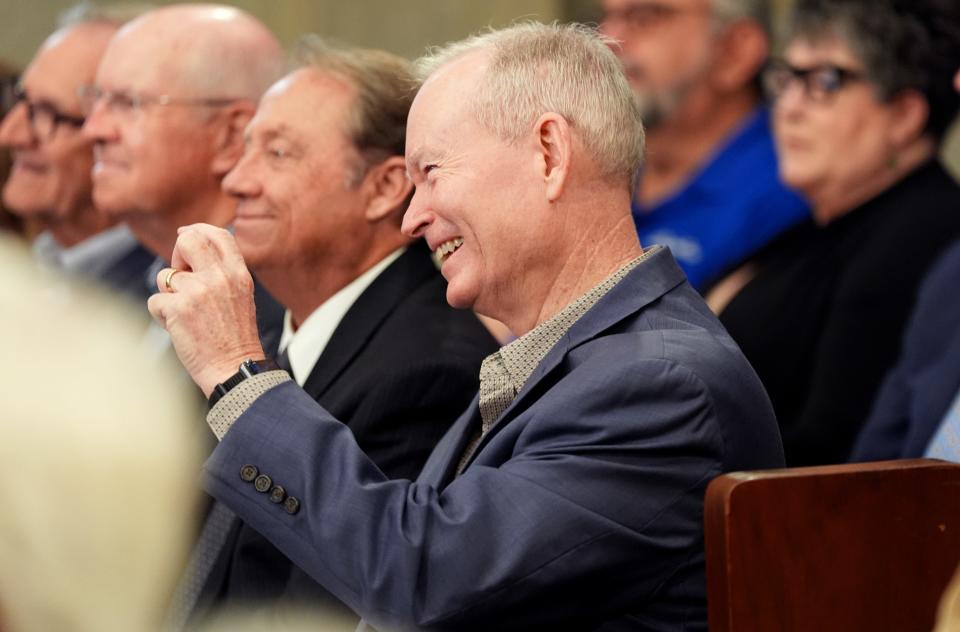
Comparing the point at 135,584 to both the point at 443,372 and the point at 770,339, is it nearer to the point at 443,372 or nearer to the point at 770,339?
the point at 443,372

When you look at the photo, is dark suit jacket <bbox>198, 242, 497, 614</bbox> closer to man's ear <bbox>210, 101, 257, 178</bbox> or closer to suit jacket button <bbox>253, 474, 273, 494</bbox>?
suit jacket button <bbox>253, 474, 273, 494</bbox>

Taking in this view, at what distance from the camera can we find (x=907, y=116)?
403 cm

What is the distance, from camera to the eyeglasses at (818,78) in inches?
161

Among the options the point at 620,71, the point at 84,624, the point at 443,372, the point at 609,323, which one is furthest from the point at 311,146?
the point at 84,624

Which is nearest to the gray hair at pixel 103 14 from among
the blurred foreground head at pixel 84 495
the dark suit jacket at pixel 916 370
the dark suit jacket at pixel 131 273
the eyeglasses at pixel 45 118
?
the eyeglasses at pixel 45 118

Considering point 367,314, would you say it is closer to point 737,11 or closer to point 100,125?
point 100,125

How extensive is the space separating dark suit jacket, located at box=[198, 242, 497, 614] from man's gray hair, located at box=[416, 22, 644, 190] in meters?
0.56

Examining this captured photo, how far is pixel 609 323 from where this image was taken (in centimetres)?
203

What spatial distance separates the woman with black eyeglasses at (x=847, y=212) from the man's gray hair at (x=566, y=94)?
1.64 m

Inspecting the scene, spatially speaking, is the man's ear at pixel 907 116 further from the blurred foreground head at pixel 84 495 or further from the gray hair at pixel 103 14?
the blurred foreground head at pixel 84 495

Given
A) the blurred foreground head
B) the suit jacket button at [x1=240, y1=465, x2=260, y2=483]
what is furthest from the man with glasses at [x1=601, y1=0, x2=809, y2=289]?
the blurred foreground head

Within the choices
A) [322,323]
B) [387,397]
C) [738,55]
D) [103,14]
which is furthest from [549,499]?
[738,55]

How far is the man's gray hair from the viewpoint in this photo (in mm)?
2133

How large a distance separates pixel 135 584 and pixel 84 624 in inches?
2.6
